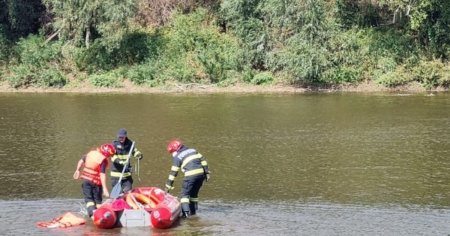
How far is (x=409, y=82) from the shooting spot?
38.6m

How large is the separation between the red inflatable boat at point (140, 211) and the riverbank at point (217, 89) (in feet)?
81.0

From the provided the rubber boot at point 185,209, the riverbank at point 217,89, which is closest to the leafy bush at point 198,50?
the riverbank at point 217,89

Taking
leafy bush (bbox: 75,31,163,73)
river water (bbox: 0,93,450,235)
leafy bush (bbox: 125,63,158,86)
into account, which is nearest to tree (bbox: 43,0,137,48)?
leafy bush (bbox: 75,31,163,73)

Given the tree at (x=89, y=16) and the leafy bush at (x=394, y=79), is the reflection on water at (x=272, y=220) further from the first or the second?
the tree at (x=89, y=16)

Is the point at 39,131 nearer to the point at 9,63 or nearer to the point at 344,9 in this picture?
the point at 9,63

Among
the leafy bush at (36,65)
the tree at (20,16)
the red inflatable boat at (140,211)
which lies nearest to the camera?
the red inflatable boat at (140,211)

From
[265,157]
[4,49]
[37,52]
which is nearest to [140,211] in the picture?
[265,157]

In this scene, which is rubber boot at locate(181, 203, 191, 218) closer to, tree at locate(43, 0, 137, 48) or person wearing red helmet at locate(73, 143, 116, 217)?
person wearing red helmet at locate(73, 143, 116, 217)

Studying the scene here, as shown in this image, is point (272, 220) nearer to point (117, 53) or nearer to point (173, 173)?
point (173, 173)

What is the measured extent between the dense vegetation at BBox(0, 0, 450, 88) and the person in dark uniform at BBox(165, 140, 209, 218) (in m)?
24.0

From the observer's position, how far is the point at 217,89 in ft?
129

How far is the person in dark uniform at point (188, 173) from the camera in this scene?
14.7 m

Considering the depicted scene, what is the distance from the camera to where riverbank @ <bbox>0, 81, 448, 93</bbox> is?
125ft

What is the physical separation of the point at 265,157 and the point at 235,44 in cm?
2250
